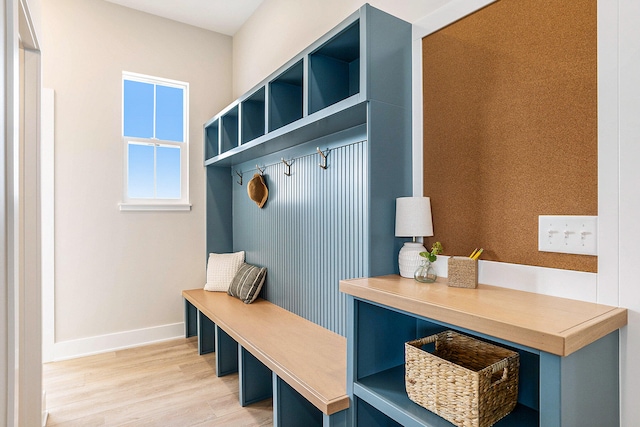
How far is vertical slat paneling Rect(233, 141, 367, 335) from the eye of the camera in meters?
1.93

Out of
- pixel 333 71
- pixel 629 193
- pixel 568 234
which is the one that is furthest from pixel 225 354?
pixel 629 193

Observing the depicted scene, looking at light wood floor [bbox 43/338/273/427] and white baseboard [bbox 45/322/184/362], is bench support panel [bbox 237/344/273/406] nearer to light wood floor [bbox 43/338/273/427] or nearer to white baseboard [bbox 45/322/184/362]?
light wood floor [bbox 43/338/273/427]

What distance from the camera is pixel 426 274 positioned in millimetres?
1465

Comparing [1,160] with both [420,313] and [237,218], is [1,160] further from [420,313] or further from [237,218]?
[237,218]

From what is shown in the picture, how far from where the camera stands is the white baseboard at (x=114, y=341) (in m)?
3.00

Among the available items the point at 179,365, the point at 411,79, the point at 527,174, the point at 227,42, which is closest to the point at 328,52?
the point at 411,79

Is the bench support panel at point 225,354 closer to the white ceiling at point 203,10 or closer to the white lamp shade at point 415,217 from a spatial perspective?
the white lamp shade at point 415,217

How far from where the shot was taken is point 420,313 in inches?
45.7

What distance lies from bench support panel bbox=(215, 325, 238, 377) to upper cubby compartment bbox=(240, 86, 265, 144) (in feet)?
4.57

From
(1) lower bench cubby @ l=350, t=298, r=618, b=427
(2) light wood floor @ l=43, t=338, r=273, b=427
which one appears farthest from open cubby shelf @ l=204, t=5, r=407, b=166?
(2) light wood floor @ l=43, t=338, r=273, b=427

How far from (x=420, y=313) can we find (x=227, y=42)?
3490 millimetres

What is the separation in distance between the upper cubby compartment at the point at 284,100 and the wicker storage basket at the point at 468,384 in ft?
5.13

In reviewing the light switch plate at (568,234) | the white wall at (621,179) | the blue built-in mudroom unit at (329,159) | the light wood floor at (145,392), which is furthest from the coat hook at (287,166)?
the white wall at (621,179)

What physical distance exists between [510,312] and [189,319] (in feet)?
10.1
